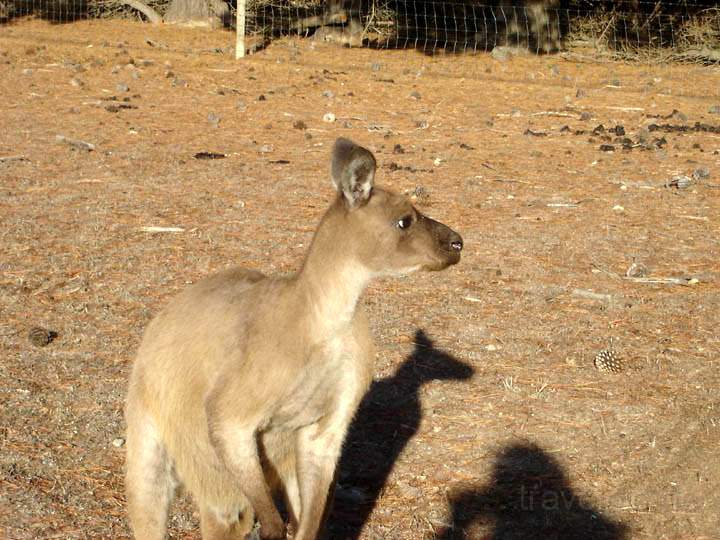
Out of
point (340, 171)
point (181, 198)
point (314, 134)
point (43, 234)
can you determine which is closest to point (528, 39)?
point (314, 134)

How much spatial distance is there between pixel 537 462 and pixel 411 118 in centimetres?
805

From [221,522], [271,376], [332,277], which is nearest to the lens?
[271,376]

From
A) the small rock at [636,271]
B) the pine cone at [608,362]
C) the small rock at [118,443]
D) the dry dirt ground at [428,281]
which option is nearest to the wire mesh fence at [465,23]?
the dry dirt ground at [428,281]

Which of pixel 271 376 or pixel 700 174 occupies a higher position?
pixel 271 376

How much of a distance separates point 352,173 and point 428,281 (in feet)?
10.7

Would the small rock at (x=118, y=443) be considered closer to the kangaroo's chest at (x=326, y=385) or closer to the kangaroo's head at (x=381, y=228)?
the kangaroo's chest at (x=326, y=385)

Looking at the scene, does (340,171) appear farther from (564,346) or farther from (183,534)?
(564,346)

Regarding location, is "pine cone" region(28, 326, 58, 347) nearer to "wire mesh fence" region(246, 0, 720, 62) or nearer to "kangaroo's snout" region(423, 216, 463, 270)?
"kangaroo's snout" region(423, 216, 463, 270)

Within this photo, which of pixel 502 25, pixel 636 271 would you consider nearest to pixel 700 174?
pixel 636 271

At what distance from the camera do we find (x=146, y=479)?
3654mm

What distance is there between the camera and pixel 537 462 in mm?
4500

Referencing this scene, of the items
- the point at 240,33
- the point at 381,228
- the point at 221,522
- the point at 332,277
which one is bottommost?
the point at 221,522

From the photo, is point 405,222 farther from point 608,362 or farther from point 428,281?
point 428,281

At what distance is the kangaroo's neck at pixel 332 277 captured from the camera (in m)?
3.44
